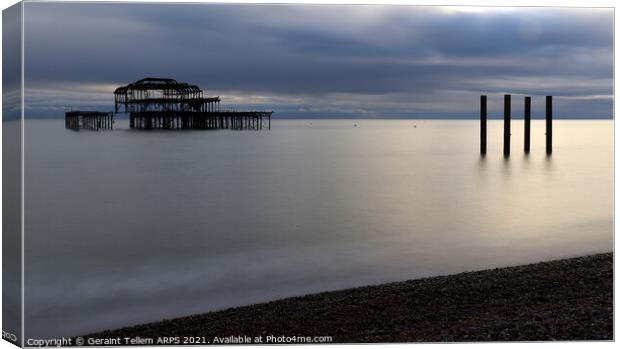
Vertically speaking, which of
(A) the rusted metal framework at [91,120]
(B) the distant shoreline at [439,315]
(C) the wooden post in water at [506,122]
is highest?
(A) the rusted metal framework at [91,120]

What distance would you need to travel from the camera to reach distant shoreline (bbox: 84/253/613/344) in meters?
4.90

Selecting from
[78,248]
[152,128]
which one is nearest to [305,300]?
[78,248]

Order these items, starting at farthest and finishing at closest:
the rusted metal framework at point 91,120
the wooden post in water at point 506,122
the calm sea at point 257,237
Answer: the rusted metal framework at point 91,120, the wooden post in water at point 506,122, the calm sea at point 257,237

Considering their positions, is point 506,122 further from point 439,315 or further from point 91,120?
point 91,120

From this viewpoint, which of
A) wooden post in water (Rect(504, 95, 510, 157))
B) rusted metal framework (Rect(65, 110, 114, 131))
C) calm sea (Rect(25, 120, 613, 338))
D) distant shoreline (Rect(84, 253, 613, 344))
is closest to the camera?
distant shoreline (Rect(84, 253, 613, 344))

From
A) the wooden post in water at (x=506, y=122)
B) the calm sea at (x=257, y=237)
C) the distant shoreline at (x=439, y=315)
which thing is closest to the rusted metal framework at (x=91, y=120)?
the calm sea at (x=257, y=237)

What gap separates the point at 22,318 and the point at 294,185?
25.2 ft

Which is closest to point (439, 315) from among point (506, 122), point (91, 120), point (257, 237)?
point (257, 237)

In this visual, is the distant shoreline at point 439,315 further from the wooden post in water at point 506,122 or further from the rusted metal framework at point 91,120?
the rusted metal framework at point 91,120

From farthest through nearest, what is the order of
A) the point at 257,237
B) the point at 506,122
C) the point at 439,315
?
the point at 506,122
the point at 257,237
the point at 439,315

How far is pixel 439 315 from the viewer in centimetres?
518

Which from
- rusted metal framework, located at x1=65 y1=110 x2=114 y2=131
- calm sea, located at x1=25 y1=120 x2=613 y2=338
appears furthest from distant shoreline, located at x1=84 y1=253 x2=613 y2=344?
rusted metal framework, located at x1=65 y1=110 x2=114 y2=131

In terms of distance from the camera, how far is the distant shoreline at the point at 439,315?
193 inches

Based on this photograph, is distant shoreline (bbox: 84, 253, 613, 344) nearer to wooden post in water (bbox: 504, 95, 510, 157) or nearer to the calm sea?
the calm sea
